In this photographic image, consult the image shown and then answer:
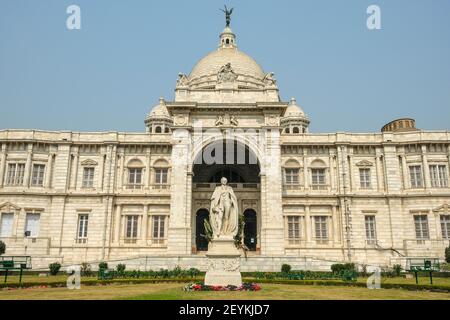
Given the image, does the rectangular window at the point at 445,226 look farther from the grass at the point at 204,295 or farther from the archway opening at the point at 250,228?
the grass at the point at 204,295

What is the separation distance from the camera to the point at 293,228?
3828 cm

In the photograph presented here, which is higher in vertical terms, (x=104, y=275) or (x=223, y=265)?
(x=223, y=265)

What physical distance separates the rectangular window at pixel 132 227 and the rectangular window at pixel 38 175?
9.33 meters

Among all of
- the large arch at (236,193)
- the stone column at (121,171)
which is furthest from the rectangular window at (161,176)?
the stone column at (121,171)

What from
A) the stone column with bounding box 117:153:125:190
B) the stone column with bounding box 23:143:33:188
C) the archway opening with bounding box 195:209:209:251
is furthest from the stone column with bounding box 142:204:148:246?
the stone column with bounding box 23:143:33:188

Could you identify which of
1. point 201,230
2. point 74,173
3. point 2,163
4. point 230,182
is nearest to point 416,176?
point 230,182

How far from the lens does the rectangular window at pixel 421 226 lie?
36812 mm

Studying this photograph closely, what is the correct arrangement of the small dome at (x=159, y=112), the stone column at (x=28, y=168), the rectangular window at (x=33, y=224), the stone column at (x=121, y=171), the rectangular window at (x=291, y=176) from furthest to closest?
the small dome at (x=159, y=112), the rectangular window at (x=291, y=176), the stone column at (x=121, y=171), the stone column at (x=28, y=168), the rectangular window at (x=33, y=224)

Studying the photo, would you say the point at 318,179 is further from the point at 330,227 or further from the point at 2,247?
the point at 2,247

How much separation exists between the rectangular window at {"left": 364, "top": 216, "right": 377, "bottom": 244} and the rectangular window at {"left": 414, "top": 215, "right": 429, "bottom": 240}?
12.7ft

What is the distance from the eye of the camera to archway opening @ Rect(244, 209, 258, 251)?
126 ft

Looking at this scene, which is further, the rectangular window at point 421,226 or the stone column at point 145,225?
the stone column at point 145,225

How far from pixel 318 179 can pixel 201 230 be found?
13.0m
